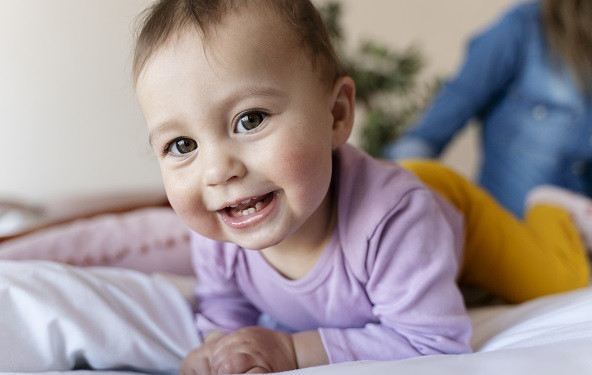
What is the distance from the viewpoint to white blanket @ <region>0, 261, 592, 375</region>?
2.60 feet

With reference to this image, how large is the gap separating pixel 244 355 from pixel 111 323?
185 mm

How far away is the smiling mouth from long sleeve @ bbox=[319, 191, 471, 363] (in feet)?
0.51

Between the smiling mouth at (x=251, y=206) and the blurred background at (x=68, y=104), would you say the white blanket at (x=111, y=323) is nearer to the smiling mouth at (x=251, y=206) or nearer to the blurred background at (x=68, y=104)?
the smiling mouth at (x=251, y=206)

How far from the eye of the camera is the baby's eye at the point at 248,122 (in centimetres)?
71

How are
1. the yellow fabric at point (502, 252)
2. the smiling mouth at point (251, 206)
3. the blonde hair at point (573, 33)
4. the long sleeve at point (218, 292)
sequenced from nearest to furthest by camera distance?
the smiling mouth at point (251, 206), the long sleeve at point (218, 292), the yellow fabric at point (502, 252), the blonde hair at point (573, 33)

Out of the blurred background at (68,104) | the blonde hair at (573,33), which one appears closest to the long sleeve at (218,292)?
the blonde hair at (573,33)

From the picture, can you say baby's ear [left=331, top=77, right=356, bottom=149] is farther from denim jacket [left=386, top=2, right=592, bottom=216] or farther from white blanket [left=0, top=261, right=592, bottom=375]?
denim jacket [left=386, top=2, right=592, bottom=216]

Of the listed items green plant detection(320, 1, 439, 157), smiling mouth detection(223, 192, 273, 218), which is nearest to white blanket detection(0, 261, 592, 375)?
smiling mouth detection(223, 192, 273, 218)

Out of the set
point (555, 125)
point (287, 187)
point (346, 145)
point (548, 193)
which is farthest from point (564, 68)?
point (287, 187)

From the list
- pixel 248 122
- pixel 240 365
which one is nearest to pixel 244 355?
pixel 240 365

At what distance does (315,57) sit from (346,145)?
0.61ft

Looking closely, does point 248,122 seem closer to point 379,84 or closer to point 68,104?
point 379,84

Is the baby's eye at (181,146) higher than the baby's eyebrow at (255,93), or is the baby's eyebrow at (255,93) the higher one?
the baby's eyebrow at (255,93)

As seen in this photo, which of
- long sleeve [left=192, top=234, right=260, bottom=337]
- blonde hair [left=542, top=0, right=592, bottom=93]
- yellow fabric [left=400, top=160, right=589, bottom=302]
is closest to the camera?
long sleeve [left=192, top=234, right=260, bottom=337]
